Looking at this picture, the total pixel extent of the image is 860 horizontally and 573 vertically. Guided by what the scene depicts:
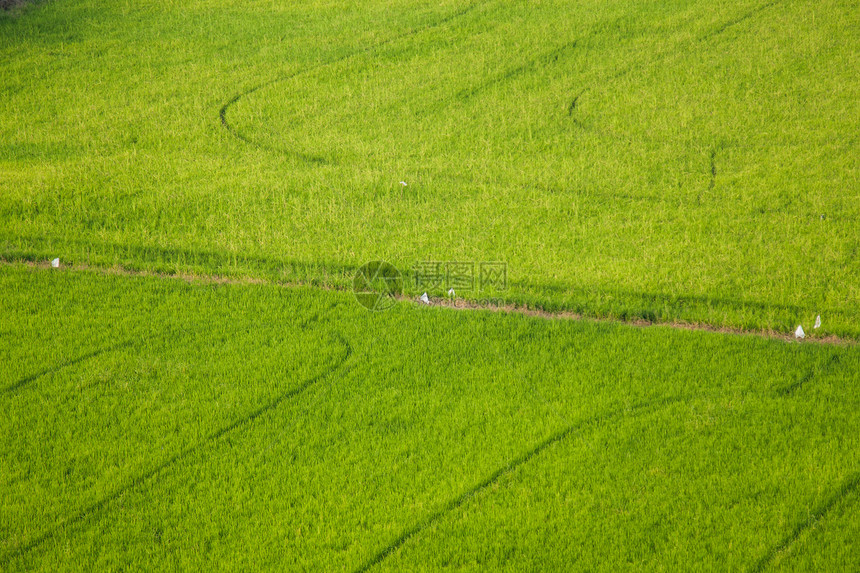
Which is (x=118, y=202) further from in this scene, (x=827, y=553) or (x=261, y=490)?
(x=827, y=553)

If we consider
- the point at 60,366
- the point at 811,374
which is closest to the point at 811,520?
the point at 811,374

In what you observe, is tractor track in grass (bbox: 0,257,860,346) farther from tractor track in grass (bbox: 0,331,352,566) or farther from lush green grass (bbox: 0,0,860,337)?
tractor track in grass (bbox: 0,331,352,566)

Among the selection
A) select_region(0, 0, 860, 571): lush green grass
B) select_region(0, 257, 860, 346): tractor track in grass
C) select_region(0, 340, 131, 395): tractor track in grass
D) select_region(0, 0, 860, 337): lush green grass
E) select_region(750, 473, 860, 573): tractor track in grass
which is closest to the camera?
select_region(750, 473, 860, 573): tractor track in grass

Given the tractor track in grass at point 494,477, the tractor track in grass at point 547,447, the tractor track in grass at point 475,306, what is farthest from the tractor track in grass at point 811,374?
the tractor track in grass at point 494,477

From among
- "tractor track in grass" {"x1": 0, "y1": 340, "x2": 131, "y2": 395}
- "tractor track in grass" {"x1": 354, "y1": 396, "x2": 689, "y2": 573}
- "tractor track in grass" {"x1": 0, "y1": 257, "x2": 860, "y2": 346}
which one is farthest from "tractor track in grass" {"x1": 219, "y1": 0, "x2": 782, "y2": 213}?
"tractor track in grass" {"x1": 354, "y1": 396, "x2": 689, "y2": 573}

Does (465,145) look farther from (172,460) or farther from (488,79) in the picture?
(172,460)

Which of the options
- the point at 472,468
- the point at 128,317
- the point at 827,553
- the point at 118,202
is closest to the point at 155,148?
the point at 118,202
